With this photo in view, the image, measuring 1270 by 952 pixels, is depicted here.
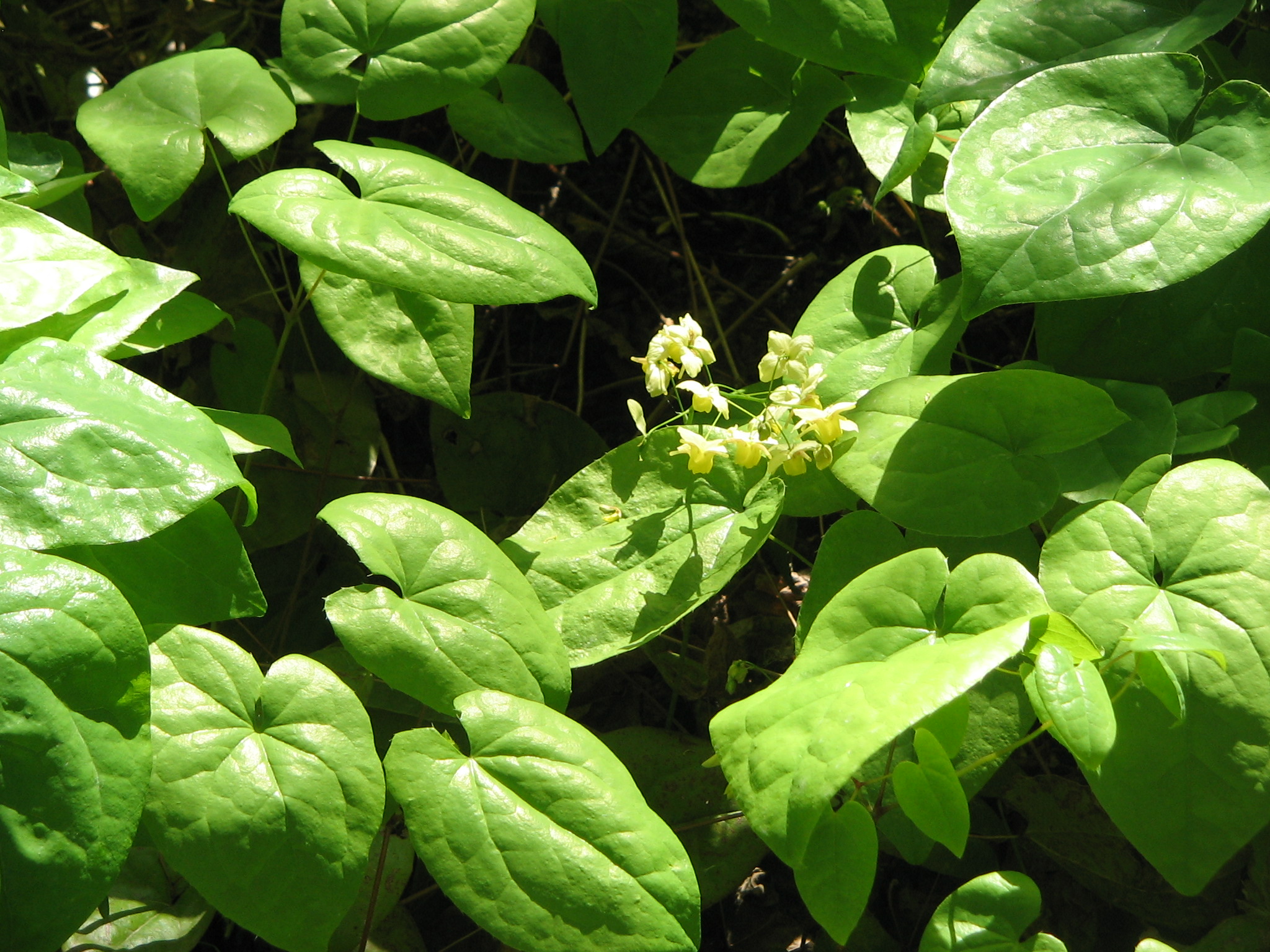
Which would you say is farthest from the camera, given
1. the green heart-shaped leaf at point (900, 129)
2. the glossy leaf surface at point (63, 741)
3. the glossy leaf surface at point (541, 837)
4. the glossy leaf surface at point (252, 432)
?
the green heart-shaped leaf at point (900, 129)

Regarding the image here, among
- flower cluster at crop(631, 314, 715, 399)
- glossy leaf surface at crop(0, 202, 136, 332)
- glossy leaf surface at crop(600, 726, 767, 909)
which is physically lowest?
glossy leaf surface at crop(600, 726, 767, 909)

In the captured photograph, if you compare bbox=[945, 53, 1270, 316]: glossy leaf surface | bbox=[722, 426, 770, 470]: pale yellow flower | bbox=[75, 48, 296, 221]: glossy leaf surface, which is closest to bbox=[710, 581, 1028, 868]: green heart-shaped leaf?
bbox=[722, 426, 770, 470]: pale yellow flower

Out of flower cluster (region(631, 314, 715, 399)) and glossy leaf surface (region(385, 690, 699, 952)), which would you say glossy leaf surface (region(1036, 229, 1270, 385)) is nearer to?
flower cluster (region(631, 314, 715, 399))

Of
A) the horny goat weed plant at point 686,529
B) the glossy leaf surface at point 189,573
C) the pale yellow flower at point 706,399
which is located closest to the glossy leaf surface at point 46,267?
the horny goat weed plant at point 686,529

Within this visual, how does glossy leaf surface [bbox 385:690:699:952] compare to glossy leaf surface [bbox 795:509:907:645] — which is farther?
glossy leaf surface [bbox 795:509:907:645]

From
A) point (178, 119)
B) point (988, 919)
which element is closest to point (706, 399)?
point (988, 919)

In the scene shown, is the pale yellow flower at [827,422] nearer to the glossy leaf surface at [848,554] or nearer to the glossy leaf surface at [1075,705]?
the glossy leaf surface at [848,554]

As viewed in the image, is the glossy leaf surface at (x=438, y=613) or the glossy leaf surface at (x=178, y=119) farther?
the glossy leaf surface at (x=178, y=119)
